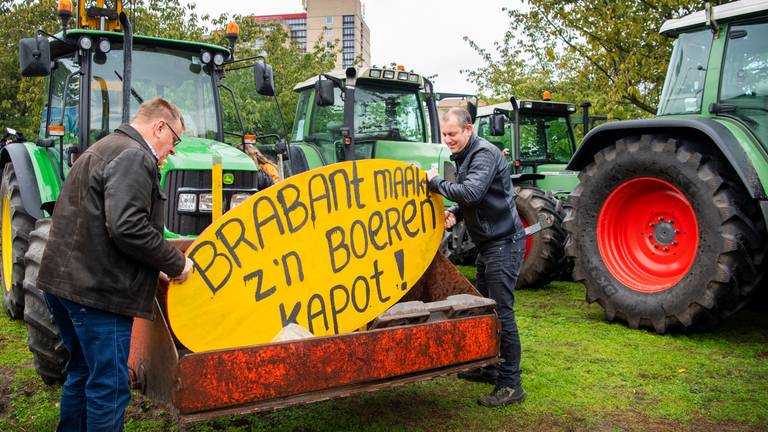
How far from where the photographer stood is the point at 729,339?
557 centimetres

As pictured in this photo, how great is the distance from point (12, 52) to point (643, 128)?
691 inches

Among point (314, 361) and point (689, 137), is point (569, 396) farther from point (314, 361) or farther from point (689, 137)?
point (689, 137)

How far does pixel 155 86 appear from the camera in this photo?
17.7 ft

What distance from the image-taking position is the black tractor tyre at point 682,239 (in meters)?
5.18

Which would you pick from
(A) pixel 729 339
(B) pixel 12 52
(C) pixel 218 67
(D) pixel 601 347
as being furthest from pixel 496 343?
(B) pixel 12 52

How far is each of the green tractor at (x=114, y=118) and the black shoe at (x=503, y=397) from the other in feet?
7.59

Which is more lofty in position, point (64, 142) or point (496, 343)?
point (64, 142)

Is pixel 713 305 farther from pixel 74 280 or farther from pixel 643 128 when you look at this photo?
pixel 74 280

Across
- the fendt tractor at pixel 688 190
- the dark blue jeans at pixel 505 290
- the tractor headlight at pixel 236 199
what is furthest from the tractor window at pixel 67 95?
the fendt tractor at pixel 688 190

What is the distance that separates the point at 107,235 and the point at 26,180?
3206 millimetres

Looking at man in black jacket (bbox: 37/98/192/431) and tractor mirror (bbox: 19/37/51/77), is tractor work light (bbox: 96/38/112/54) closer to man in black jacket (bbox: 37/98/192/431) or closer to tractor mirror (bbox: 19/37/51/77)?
tractor mirror (bbox: 19/37/51/77)

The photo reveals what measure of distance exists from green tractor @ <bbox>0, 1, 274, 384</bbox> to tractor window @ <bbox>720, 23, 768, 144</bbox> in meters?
3.94

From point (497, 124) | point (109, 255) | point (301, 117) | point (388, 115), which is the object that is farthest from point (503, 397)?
point (301, 117)

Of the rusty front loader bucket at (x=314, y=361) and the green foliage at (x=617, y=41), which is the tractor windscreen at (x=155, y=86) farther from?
the green foliage at (x=617, y=41)
